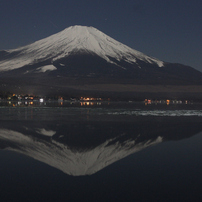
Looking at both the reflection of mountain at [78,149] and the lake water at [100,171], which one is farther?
the reflection of mountain at [78,149]

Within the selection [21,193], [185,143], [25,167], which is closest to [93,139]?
[185,143]

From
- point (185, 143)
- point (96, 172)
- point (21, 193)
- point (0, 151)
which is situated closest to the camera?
point (21, 193)

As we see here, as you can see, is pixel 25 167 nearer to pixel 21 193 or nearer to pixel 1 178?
pixel 1 178

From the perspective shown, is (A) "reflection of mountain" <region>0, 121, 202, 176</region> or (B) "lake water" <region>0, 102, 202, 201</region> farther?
(A) "reflection of mountain" <region>0, 121, 202, 176</region>

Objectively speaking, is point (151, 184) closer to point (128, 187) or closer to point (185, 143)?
point (128, 187)

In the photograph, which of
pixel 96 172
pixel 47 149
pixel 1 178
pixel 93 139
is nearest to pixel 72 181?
pixel 96 172

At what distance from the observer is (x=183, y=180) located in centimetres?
866

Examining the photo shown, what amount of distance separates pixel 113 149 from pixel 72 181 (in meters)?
4.91

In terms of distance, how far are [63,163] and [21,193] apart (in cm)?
304

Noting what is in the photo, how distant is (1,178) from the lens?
28.4 feet

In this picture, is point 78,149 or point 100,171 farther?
point 78,149

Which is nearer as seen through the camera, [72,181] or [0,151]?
[72,181]

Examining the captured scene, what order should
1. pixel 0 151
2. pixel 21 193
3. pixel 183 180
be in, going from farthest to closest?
pixel 0 151
pixel 183 180
pixel 21 193

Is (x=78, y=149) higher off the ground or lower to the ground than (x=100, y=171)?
higher
